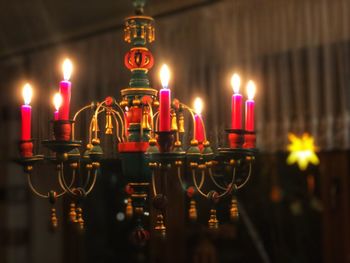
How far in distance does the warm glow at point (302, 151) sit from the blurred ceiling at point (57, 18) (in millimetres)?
1213

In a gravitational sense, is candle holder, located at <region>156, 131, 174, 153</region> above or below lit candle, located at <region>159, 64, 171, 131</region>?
below

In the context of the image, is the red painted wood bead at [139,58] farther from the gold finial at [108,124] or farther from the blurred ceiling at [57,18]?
the blurred ceiling at [57,18]

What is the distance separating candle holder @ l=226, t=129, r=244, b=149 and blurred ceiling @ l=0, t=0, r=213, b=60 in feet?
9.66

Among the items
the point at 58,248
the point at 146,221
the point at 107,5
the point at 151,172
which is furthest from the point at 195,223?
the point at 151,172

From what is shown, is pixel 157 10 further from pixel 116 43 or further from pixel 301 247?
pixel 301 247

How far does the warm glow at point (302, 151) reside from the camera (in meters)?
4.24

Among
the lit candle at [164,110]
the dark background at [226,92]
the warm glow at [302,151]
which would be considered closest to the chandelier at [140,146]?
the lit candle at [164,110]

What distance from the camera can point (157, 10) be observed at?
4.82 meters

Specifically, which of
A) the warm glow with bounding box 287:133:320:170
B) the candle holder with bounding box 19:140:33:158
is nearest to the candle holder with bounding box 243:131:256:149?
the candle holder with bounding box 19:140:33:158

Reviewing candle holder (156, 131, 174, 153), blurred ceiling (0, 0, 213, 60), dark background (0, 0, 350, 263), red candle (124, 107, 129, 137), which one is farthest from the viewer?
Result: blurred ceiling (0, 0, 213, 60)

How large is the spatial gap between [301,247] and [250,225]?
40cm

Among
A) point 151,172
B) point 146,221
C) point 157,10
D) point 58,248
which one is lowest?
point 58,248

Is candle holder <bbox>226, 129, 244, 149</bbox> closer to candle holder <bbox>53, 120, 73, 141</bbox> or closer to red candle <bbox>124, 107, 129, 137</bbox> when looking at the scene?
red candle <bbox>124, 107, 129, 137</bbox>

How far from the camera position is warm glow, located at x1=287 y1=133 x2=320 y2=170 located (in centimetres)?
424
